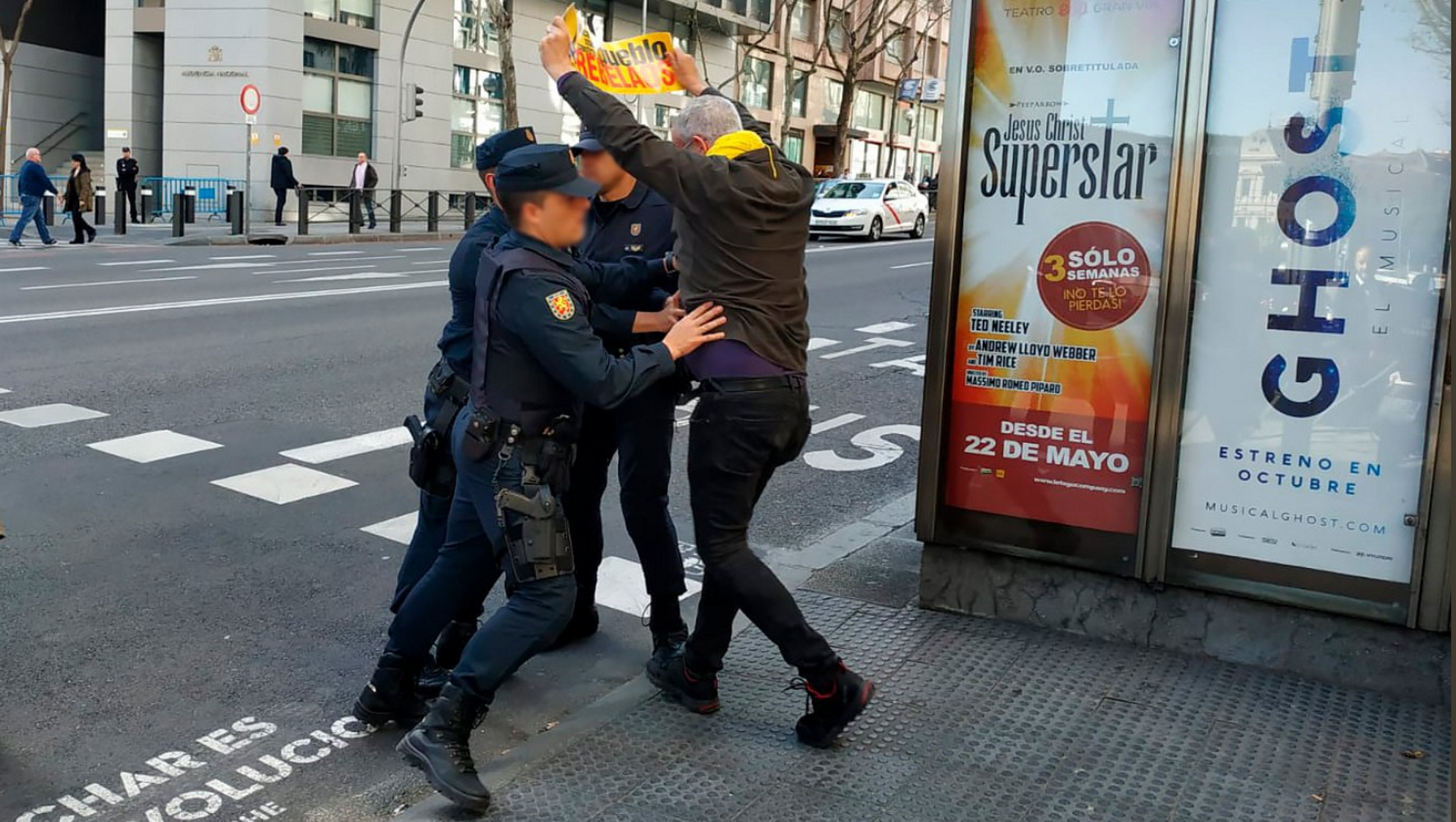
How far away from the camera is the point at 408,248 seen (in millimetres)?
25766

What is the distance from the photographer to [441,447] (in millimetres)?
4055

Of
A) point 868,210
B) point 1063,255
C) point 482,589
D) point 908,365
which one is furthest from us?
point 868,210

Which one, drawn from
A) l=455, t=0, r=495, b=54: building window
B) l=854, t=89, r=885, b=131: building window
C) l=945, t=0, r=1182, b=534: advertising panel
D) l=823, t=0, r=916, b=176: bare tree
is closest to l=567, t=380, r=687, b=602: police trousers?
l=945, t=0, r=1182, b=534: advertising panel

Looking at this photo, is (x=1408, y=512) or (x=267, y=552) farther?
(x=267, y=552)

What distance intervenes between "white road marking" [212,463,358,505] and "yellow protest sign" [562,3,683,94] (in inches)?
129

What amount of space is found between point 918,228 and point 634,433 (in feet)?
102

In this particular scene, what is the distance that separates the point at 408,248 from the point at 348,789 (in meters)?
23.1

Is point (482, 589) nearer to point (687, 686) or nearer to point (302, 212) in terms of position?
point (687, 686)

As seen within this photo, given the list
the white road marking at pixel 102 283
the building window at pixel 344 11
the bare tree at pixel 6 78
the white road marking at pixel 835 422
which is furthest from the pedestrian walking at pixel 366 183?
the white road marking at pixel 835 422

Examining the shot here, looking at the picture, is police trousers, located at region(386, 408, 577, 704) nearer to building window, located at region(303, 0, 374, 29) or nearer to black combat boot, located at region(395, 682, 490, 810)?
black combat boot, located at region(395, 682, 490, 810)

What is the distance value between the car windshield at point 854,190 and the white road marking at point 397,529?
87.1 ft

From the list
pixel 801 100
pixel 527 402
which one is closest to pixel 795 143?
pixel 801 100

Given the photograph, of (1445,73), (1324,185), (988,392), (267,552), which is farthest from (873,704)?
(267,552)

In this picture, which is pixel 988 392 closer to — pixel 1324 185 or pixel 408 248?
pixel 1324 185
